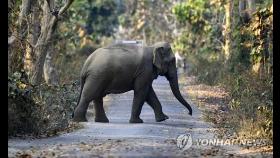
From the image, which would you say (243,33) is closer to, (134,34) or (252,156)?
(252,156)

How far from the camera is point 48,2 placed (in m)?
19.3

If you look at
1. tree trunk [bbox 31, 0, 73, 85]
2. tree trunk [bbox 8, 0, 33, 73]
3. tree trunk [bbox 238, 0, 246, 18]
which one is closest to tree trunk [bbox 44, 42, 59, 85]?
tree trunk [bbox 31, 0, 73, 85]

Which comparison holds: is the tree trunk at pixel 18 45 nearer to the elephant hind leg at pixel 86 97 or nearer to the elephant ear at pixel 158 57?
the elephant hind leg at pixel 86 97

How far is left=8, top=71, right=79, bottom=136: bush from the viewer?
49.1 feet

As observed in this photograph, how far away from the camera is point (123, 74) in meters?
18.6

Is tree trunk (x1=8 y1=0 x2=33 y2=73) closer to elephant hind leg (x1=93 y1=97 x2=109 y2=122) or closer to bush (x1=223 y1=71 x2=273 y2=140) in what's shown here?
elephant hind leg (x1=93 y1=97 x2=109 y2=122)

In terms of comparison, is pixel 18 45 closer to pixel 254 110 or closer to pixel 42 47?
pixel 42 47

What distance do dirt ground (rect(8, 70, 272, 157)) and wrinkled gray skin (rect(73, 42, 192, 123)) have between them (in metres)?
0.48

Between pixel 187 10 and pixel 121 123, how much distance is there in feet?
72.6

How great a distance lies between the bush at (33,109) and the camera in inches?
589

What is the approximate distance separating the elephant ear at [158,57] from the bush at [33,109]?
2567mm

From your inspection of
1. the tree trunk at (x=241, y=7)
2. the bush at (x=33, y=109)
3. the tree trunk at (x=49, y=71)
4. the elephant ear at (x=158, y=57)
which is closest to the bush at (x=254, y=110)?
the elephant ear at (x=158, y=57)

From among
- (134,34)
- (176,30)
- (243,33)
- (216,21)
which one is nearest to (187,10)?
(216,21)

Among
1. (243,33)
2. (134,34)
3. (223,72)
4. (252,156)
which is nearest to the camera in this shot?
(252,156)
